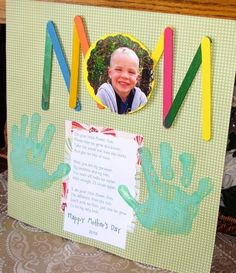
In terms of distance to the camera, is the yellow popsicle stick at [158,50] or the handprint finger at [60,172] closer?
the yellow popsicle stick at [158,50]

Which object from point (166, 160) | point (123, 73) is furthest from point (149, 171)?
point (123, 73)

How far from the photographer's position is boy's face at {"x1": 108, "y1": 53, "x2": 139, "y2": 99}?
571 mm

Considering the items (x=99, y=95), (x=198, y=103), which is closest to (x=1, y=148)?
(x=99, y=95)

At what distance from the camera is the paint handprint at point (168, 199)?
1.90ft

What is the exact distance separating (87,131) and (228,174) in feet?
0.73

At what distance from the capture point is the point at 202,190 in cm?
57

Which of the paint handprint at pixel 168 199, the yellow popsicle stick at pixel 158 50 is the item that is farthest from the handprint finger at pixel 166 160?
the yellow popsicle stick at pixel 158 50

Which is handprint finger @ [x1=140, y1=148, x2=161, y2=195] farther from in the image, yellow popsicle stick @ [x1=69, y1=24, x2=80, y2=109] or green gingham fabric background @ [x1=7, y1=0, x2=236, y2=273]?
yellow popsicle stick @ [x1=69, y1=24, x2=80, y2=109]

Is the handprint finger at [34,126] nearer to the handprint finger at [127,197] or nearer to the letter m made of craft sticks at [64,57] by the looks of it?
the letter m made of craft sticks at [64,57]

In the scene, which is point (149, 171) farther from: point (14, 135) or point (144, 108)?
point (14, 135)

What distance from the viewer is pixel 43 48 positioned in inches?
24.5

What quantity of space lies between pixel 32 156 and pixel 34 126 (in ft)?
0.15

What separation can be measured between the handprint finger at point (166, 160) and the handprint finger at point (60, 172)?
0.14 meters

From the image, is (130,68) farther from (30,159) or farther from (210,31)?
(30,159)
